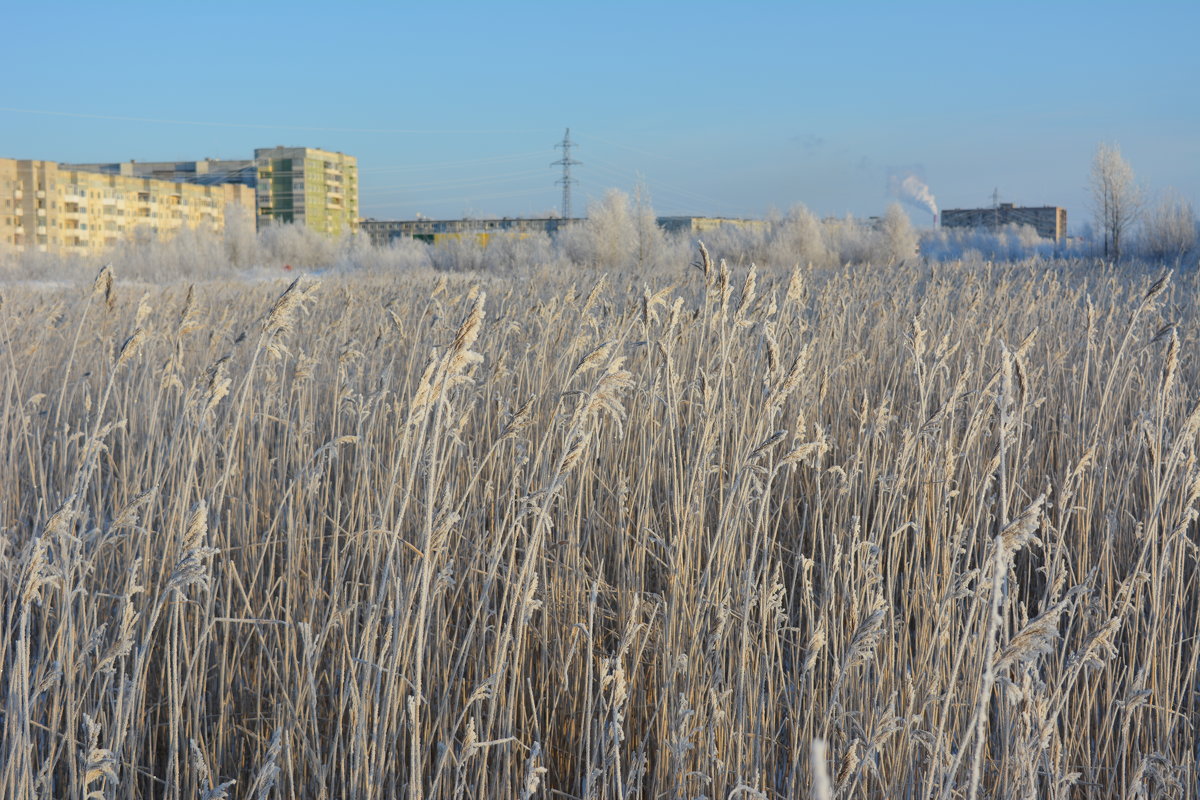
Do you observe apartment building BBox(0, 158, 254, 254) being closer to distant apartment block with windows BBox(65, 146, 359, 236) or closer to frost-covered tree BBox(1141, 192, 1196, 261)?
distant apartment block with windows BBox(65, 146, 359, 236)

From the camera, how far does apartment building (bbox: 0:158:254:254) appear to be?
27875mm

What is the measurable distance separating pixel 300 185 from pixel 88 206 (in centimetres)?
1415

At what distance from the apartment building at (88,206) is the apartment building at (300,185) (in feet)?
22.8

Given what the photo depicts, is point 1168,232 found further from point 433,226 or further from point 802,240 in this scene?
point 433,226

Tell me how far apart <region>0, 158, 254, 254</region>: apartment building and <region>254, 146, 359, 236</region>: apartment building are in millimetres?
6954

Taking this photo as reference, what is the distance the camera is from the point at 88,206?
3134cm

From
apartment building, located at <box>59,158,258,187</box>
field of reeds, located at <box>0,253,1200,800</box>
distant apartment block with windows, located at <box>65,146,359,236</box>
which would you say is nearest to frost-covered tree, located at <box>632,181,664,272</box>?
field of reeds, located at <box>0,253,1200,800</box>

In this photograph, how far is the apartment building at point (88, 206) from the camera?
2788cm

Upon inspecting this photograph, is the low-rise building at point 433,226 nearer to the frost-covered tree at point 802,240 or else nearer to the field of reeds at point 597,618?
the frost-covered tree at point 802,240

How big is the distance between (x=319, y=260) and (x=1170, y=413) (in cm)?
2112

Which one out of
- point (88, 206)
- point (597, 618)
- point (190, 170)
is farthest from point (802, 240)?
point (190, 170)

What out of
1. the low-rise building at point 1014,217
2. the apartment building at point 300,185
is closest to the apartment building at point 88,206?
the apartment building at point 300,185

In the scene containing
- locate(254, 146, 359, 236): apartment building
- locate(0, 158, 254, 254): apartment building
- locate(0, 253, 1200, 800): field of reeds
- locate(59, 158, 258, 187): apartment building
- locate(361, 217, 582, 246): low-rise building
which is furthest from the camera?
locate(59, 158, 258, 187): apartment building

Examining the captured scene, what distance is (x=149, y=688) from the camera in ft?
6.29
